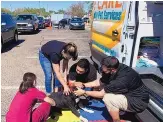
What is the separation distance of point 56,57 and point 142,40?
165 cm

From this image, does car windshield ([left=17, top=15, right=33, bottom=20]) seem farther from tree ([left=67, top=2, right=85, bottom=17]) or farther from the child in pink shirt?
tree ([left=67, top=2, right=85, bottom=17])

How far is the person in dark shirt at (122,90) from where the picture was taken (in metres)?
3.84

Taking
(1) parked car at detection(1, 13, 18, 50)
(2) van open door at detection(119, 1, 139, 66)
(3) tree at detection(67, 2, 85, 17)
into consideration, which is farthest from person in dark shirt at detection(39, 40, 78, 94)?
(3) tree at detection(67, 2, 85, 17)

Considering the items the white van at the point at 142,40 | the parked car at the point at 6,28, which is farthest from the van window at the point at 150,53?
the parked car at the point at 6,28

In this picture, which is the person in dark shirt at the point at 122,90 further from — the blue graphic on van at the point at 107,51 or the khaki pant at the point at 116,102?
the blue graphic on van at the point at 107,51

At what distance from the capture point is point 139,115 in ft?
12.9

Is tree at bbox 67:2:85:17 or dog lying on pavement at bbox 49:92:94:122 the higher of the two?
dog lying on pavement at bbox 49:92:94:122

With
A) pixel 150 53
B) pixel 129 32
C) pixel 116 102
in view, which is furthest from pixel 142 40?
pixel 116 102

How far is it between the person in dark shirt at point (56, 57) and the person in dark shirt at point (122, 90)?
1.86 ft

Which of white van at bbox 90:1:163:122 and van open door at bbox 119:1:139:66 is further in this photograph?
van open door at bbox 119:1:139:66

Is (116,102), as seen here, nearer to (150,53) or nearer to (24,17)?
(150,53)

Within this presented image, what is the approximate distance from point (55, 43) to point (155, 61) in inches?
77.7

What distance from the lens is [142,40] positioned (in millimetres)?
4996

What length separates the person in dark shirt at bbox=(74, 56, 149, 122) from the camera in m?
3.84
